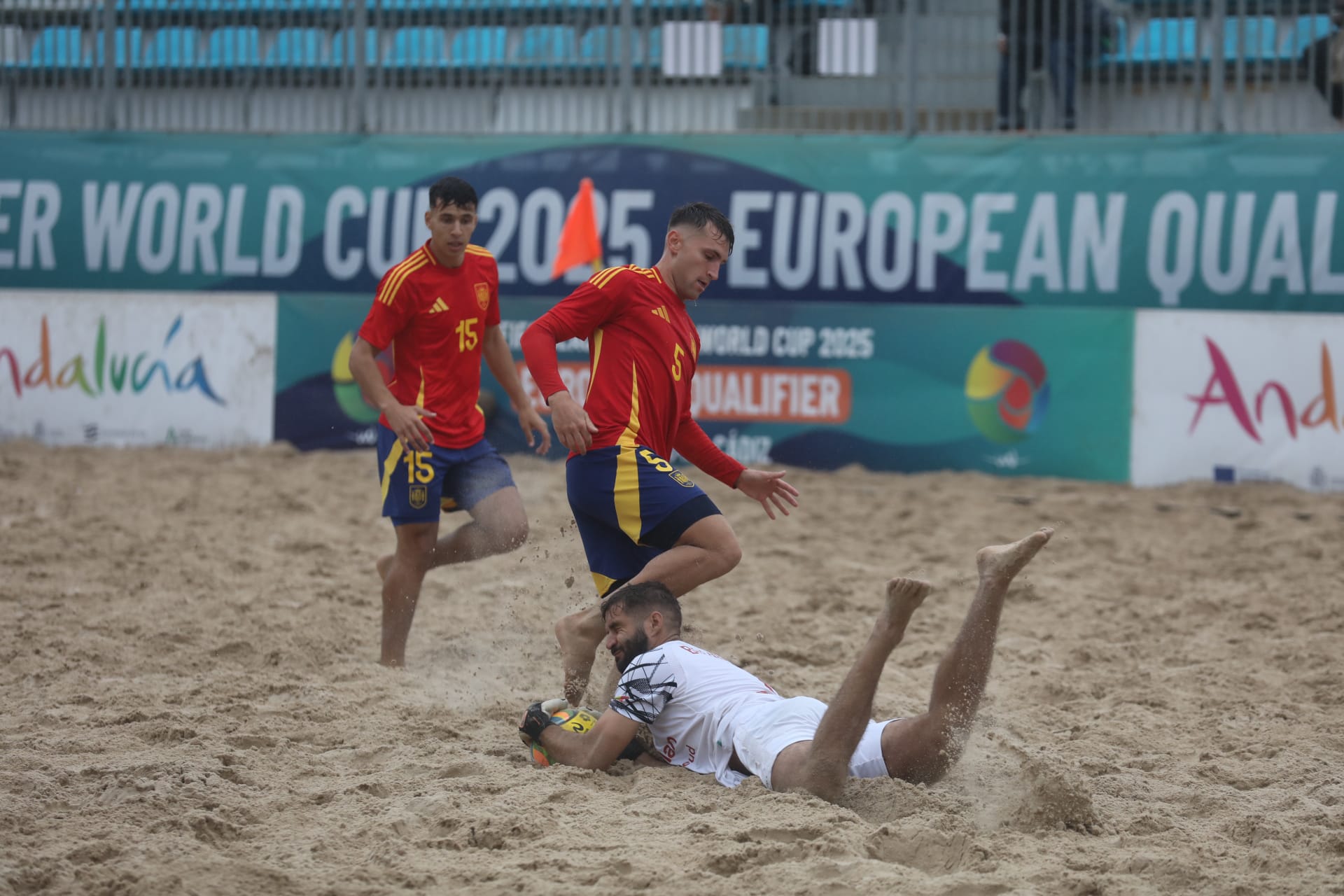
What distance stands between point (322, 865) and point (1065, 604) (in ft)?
14.4

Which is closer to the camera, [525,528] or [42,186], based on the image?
[525,528]

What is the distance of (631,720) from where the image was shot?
3891 millimetres

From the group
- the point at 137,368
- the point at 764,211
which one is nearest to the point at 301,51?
the point at 137,368

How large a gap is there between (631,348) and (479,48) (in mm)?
7404

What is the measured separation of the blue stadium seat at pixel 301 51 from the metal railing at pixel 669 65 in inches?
0.7

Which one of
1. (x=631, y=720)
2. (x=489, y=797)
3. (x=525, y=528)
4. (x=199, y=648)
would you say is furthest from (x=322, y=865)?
(x=199, y=648)

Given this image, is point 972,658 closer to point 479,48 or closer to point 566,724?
point 566,724

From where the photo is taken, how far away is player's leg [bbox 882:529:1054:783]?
3.51 m

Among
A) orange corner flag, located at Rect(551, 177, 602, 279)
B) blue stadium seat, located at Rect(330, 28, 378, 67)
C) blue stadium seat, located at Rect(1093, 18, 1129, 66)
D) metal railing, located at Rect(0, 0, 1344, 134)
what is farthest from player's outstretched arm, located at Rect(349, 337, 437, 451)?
blue stadium seat, located at Rect(1093, 18, 1129, 66)

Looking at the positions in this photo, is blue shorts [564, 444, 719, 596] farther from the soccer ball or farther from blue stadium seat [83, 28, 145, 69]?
blue stadium seat [83, 28, 145, 69]

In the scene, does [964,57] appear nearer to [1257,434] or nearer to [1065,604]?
[1257,434]

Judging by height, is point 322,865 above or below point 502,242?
below

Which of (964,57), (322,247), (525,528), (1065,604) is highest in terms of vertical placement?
(964,57)

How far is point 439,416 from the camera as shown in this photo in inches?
206
